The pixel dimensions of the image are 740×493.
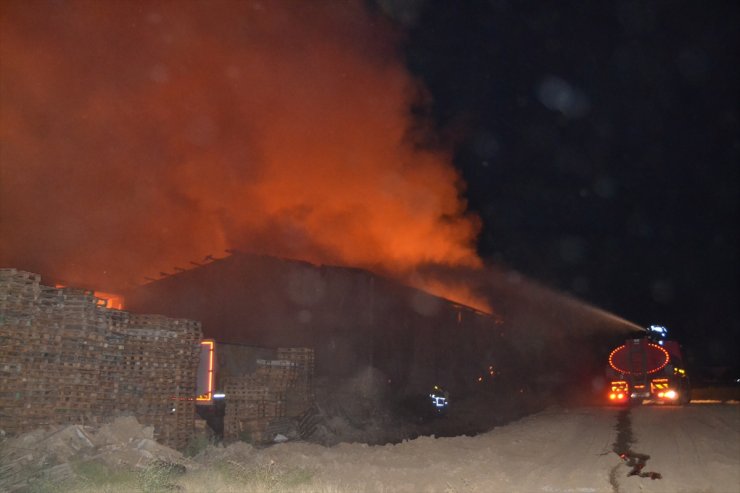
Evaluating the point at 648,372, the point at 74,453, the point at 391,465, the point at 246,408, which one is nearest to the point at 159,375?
the point at 246,408

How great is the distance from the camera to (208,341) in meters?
14.1

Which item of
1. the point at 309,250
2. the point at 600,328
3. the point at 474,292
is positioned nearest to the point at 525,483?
the point at 309,250

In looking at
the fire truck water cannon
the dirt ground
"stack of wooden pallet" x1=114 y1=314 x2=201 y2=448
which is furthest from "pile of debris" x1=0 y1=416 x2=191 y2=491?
the fire truck water cannon

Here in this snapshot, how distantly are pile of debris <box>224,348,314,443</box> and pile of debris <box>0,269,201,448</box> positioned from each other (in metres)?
1.84

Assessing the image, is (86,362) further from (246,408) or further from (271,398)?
(271,398)

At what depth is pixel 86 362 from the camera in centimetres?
1016

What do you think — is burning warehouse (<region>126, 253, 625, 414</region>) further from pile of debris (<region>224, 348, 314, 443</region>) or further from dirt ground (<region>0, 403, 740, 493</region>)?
dirt ground (<region>0, 403, 740, 493</region>)

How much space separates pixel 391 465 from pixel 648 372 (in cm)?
1432

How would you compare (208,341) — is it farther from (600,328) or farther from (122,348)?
(600,328)

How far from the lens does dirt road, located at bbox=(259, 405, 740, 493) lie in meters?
7.94

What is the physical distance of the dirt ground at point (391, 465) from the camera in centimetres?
718

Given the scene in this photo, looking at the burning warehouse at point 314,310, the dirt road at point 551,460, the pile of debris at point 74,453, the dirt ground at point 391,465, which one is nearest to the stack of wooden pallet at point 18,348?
the pile of debris at point 74,453

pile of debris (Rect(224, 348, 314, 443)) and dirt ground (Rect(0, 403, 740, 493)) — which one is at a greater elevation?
pile of debris (Rect(224, 348, 314, 443))

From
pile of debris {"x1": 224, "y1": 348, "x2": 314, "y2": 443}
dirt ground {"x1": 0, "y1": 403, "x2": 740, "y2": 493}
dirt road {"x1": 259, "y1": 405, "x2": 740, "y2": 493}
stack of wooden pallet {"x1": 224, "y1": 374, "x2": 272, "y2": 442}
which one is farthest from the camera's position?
pile of debris {"x1": 224, "y1": 348, "x2": 314, "y2": 443}
